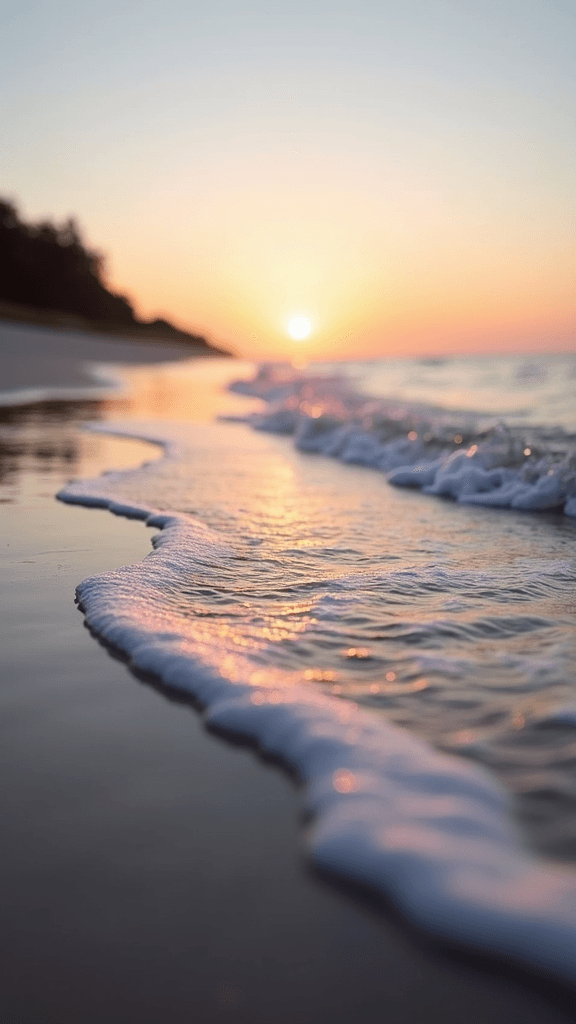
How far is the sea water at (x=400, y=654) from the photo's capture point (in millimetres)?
1524

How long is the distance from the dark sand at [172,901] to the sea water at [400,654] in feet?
0.34

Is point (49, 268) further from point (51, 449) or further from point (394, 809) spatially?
point (394, 809)

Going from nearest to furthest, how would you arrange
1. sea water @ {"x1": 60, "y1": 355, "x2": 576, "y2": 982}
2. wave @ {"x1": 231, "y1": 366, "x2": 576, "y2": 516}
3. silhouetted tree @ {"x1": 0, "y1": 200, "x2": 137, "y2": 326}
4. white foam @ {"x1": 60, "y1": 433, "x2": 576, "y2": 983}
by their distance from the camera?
white foam @ {"x1": 60, "y1": 433, "x2": 576, "y2": 983}
sea water @ {"x1": 60, "y1": 355, "x2": 576, "y2": 982}
wave @ {"x1": 231, "y1": 366, "x2": 576, "y2": 516}
silhouetted tree @ {"x1": 0, "y1": 200, "x2": 137, "y2": 326}

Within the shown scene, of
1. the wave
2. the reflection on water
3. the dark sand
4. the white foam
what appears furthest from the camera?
the reflection on water

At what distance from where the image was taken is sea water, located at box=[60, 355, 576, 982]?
152 cm

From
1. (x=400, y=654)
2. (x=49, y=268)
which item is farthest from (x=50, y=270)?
(x=400, y=654)

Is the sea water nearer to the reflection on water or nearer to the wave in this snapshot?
the wave

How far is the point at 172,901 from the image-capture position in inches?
55.4

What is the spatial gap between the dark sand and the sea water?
0.34 feet

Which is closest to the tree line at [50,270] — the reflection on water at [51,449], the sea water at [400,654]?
the reflection on water at [51,449]

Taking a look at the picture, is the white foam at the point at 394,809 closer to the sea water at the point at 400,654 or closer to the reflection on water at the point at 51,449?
the sea water at the point at 400,654

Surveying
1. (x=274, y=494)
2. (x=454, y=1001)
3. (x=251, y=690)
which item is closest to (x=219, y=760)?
(x=251, y=690)

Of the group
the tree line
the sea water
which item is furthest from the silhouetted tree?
the sea water

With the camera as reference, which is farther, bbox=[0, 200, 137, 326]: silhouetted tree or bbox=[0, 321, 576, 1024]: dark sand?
bbox=[0, 200, 137, 326]: silhouetted tree
